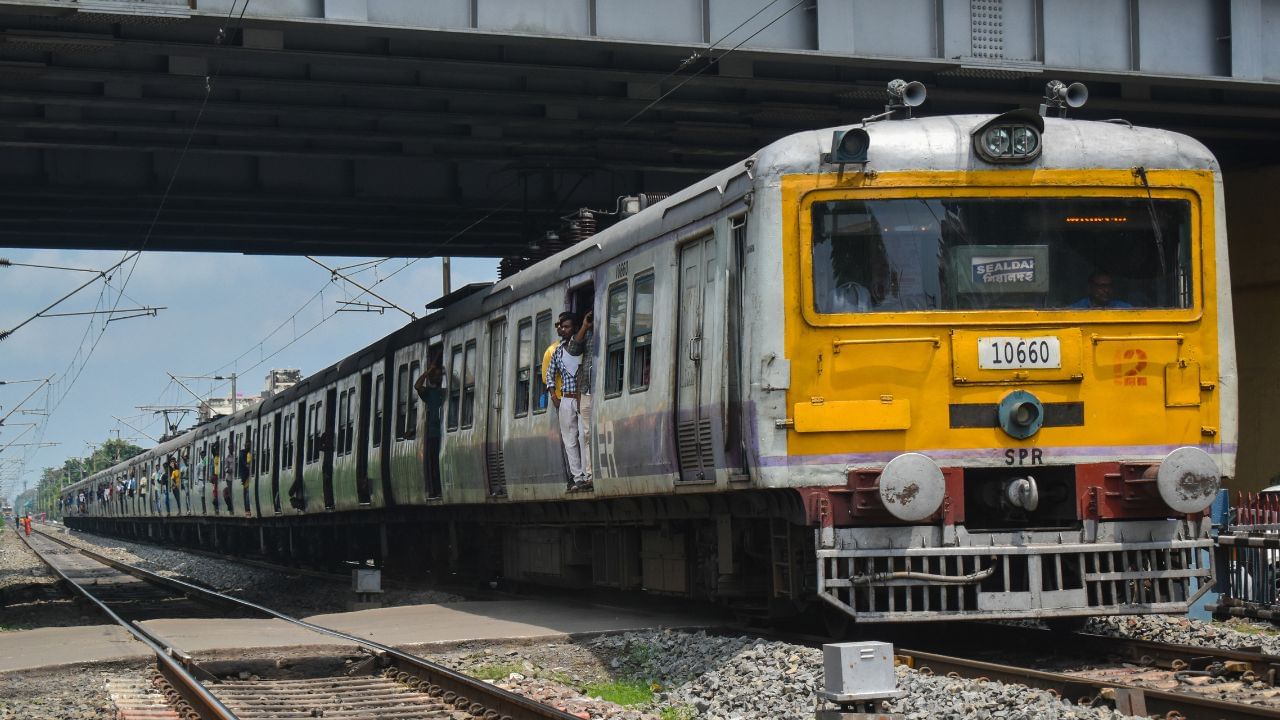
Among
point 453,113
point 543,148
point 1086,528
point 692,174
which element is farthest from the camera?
point 692,174

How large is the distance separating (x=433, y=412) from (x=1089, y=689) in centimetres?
1136

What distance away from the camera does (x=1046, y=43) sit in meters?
17.3

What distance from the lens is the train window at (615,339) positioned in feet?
39.4

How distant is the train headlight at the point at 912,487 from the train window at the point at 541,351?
5.04 m

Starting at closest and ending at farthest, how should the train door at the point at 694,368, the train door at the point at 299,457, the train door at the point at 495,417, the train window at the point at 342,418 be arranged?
the train door at the point at 694,368
the train door at the point at 495,417
the train window at the point at 342,418
the train door at the point at 299,457

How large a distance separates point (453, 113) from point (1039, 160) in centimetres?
1158

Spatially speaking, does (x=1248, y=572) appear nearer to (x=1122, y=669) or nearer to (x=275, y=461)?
(x=1122, y=669)

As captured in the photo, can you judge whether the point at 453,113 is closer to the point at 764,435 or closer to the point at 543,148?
the point at 543,148

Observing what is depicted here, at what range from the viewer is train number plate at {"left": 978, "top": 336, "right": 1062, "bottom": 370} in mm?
9344

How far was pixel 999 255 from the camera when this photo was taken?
9.52 m

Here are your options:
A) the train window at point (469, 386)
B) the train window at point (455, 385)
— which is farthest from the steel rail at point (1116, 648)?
the train window at point (455, 385)

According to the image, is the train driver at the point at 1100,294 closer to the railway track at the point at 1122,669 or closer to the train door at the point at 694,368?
the railway track at the point at 1122,669

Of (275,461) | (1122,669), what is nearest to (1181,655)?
(1122,669)

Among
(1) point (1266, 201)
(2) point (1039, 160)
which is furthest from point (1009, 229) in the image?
(1) point (1266, 201)
